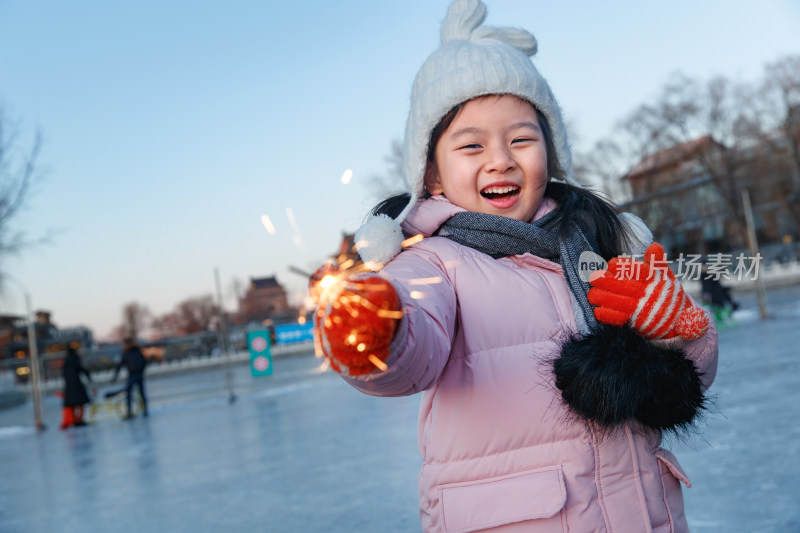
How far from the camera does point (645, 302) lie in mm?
1314

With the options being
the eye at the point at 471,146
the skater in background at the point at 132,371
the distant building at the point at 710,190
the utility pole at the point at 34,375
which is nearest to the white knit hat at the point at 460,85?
the eye at the point at 471,146

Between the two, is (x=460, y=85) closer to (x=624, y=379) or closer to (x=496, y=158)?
(x=496, y=158)

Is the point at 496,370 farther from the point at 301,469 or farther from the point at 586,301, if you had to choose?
the point at 301,469

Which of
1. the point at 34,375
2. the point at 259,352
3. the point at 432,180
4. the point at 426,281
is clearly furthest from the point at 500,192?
the point at 34,375

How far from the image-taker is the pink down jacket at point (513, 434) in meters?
1.32

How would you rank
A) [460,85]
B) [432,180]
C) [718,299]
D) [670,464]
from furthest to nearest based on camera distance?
[718,299]
[432,180]
[460,85]
[670,464]

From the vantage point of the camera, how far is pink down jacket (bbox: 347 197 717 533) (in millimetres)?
1315

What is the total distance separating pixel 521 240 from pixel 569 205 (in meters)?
0.21

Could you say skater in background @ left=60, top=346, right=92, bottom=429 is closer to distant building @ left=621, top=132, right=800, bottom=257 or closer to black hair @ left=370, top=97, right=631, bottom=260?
black hair @ left=370, top=97, right=631, bottom=260

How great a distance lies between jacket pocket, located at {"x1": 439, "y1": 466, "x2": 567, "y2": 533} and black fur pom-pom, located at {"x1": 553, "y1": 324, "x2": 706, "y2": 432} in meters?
0.16

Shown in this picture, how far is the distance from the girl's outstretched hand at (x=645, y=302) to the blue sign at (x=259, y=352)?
10929mm

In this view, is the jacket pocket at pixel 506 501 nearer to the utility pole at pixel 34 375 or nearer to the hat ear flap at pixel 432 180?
the hat ear flap at pixel 432 180

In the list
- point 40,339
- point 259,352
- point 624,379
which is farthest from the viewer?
point 40,339

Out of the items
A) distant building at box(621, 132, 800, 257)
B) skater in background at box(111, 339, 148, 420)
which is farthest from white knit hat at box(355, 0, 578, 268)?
distant building at box(621, 132, 800, 257)
